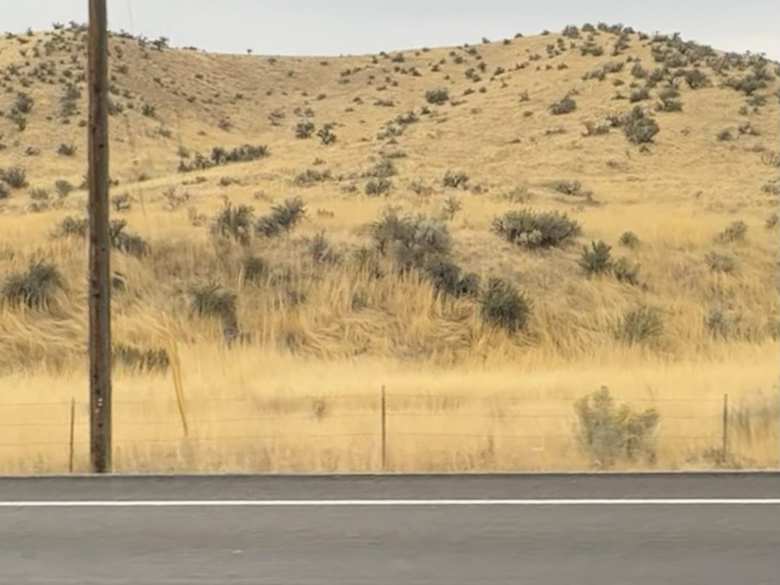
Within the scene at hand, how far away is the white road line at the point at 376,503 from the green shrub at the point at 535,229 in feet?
59.1

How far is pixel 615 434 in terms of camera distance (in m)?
12.6

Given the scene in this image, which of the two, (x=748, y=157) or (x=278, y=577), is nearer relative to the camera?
(x=278, y=577)

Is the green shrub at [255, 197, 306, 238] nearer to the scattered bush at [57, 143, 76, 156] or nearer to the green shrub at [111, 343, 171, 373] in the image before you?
the green shrub at [111, 343, 171, 373]

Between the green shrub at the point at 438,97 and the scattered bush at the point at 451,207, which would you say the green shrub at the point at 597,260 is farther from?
the green shrub at the point at 438,97

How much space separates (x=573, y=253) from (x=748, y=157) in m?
21.3

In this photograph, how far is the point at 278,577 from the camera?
702 centimetres

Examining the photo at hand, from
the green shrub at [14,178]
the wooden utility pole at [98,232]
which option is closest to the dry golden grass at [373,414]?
the wooden utility pole at [98,232]

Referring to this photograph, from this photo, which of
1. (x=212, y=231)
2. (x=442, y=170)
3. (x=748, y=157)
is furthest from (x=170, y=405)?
(x=748, y=157)

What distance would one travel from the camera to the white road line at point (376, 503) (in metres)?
9.10

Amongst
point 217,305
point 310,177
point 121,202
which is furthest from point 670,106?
point 217,305

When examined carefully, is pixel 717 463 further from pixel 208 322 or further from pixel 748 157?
pixel 748 157

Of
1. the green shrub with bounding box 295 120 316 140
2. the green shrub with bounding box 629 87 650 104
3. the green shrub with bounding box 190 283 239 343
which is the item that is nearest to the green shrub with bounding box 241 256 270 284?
the green shrub with bounding box 190 283 239 343

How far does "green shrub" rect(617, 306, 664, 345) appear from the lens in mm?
21984

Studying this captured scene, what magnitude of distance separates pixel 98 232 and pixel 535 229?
17044mm
